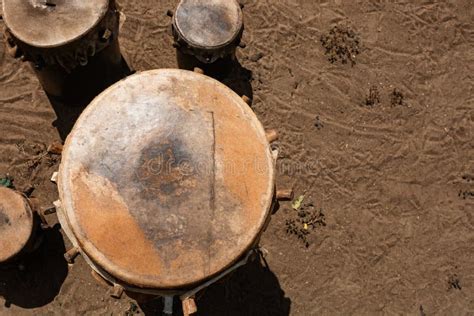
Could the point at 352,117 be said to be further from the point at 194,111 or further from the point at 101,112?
the point at 101,112

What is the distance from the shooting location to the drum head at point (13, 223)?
4.03 metres

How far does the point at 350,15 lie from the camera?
583cm

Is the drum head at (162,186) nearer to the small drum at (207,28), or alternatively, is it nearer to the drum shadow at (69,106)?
the small drum at (207,28)

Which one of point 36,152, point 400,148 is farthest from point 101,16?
point 400,148

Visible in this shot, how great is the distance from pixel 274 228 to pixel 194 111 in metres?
2.34

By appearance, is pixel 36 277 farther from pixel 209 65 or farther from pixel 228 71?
pixel 228 71

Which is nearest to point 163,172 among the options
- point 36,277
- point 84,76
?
point 84,76

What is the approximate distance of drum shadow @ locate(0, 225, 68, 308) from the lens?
4.47 m

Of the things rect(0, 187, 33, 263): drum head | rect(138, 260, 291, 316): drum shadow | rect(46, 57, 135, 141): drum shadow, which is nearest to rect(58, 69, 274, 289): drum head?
rect(0, 187, 33, 263): drum head

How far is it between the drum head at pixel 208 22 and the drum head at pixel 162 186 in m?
1.57

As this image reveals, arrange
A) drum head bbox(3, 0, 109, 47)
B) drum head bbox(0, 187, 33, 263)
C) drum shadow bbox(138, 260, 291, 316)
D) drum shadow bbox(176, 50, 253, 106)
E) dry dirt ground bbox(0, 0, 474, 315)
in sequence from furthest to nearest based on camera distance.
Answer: drum shadow bbox(176, 50, 253, 106) → dry dirt ground bbox(0, 0, 474, 315) → drum shadow bbox(138, 260, 291, 316) → drum head bbox(0, 187, 33, 263) → drum head bbox(3, 0, 109, 47)

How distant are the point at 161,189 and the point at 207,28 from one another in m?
2.25

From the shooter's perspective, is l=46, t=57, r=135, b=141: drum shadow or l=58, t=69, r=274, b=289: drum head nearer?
l=58, t=69, r=274, b=289: drum head

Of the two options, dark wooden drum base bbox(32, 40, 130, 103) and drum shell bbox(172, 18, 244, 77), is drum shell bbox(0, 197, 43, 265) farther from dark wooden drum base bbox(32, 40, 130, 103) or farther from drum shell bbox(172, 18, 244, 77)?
drum shell bbox(172, 18, 244, 77)
